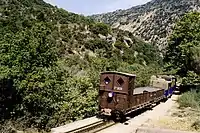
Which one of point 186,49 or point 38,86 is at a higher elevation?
point 186,49

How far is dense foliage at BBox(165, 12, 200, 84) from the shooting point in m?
43.8

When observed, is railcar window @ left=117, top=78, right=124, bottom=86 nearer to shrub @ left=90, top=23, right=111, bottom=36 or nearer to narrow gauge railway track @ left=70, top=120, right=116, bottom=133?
narrow gauge railway track @ left=70, top=120, right=116, bottom=133

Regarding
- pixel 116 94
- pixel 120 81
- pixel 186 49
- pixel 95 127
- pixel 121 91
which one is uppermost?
pixel 186 49

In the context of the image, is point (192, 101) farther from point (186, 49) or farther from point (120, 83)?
point (186, 49)

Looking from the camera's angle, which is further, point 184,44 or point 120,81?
point 184,44

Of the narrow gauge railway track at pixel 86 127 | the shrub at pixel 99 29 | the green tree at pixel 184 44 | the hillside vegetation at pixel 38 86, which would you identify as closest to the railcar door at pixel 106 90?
the narrow gauge railway track at pixel 86 127

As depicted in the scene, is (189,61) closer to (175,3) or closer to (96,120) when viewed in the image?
(96,120)

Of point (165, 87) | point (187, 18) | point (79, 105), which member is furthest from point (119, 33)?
point (79, 105)

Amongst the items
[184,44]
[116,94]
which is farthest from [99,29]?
[116,94]

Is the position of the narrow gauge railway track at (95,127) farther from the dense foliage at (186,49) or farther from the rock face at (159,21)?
the rock face at (159,21)

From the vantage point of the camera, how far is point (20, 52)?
22469 mm

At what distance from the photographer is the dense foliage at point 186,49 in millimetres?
43781

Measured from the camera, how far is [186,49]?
155 feet

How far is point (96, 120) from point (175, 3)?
136 meters
